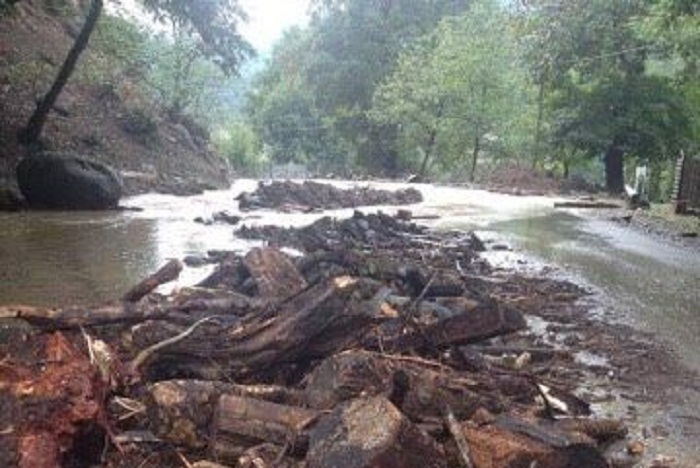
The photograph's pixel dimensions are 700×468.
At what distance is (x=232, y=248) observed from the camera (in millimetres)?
12641

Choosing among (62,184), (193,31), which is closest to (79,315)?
(62,184)

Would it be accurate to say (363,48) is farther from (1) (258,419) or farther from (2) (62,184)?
(1) (258,419)

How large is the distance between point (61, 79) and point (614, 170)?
2468 cm

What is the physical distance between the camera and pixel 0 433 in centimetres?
374

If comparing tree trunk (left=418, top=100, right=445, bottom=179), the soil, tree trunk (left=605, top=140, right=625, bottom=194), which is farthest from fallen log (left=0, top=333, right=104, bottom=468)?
tree trunk (left=418, top=100, right=445, bottom=179)

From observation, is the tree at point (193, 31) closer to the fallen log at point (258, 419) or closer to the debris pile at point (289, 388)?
the debris pile at point (289, 388)

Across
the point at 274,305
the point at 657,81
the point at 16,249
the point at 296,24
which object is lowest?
the point at 16,249

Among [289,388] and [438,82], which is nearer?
[289,388]

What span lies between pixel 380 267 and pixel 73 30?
97.9ft

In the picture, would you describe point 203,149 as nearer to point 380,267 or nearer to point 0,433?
point 380,267

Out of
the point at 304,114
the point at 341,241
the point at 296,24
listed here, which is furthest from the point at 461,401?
the point at 296,24

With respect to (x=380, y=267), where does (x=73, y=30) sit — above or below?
above

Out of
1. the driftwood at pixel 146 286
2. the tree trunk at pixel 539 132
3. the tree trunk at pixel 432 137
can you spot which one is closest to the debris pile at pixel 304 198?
the driftwood at pixel 146 286

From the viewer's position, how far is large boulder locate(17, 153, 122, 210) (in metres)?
19.6
